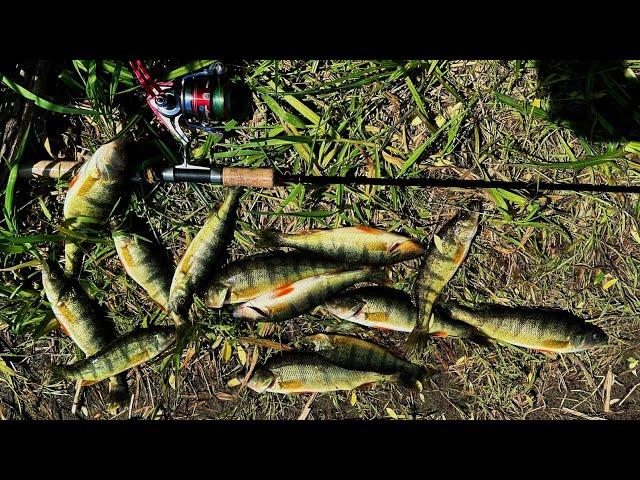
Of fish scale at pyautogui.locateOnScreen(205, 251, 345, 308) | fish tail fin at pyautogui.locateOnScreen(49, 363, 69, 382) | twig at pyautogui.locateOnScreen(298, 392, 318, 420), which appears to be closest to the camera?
fish scale at pyautogui.locateOnScreen(205, 251, 345, 308)

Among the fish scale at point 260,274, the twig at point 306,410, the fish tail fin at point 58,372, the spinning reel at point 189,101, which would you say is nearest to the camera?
the spinning reel at point 189,101

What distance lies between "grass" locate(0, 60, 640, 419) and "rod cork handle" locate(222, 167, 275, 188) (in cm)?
18

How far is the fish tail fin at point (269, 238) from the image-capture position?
218cm

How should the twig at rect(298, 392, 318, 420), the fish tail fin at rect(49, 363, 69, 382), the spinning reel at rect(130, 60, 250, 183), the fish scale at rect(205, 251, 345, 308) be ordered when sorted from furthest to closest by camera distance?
the twig at rect(298, 392, 318, 420) < the fish tail fin at rect(49, 363, 69, 382) < the fish scale at rect(205, 251, 345, 308) < the spinning reel at rect(130, 60, 250, 183)

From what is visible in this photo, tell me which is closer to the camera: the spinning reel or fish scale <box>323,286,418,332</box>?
the spinning reel

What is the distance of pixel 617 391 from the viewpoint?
233 centimetres

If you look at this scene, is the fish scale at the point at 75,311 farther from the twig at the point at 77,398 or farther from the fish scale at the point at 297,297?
the fish scale at the point at 297,297

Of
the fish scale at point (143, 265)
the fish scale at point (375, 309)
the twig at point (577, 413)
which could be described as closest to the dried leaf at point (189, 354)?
the fish scale at point (143, 265)

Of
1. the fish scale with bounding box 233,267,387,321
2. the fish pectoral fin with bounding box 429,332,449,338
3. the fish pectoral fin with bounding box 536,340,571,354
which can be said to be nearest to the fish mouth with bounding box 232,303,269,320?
the fish scale with bounding box 233,267,387,321

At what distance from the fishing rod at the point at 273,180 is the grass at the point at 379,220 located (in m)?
0.10

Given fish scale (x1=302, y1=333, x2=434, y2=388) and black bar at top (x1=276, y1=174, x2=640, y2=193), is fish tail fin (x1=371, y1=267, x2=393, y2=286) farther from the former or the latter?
black bar at top (x1=276, y1=174, x2=640, y2=193)

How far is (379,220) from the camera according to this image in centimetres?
222

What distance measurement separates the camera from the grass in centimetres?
217
